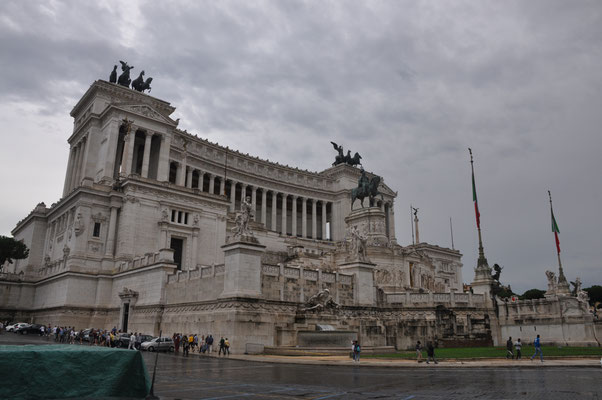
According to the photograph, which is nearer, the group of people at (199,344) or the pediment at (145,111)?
the group of people at (199,344)

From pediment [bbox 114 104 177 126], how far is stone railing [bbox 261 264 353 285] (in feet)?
151

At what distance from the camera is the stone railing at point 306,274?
36.7m

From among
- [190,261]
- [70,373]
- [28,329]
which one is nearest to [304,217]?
[190,261]

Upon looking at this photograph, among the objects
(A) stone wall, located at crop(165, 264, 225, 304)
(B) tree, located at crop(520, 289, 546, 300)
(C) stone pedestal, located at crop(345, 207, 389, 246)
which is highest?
(C) stone pedestal, located at crop(345, 207, 389, 246)

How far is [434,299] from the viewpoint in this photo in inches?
1703

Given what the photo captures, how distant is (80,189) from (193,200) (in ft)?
45.4

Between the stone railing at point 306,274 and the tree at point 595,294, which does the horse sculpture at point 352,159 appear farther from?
the stone railing at point 306,274

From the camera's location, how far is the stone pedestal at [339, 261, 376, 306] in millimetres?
42594

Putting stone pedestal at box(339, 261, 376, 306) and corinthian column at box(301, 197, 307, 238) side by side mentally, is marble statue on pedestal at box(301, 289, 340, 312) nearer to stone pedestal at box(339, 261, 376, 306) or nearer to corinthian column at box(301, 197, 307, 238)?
stone pedestal at box(339, 261, 376, 306)

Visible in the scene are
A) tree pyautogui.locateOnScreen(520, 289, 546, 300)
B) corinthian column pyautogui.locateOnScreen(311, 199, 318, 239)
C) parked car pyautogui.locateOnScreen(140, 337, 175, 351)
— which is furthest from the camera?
tree pyautogui.locateOnScreen(520, 289, 546, 300)

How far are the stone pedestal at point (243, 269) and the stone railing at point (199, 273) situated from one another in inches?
69.2

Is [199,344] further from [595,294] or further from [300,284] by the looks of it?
[595,294]

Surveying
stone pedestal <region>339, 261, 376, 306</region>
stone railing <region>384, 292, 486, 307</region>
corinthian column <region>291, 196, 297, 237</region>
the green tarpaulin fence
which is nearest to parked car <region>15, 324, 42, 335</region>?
stone pedestal <region>339, 261, 376, 306</region>

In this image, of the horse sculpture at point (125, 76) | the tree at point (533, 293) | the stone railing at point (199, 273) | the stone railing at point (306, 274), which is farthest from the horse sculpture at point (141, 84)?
the tree at point (533, 293)
